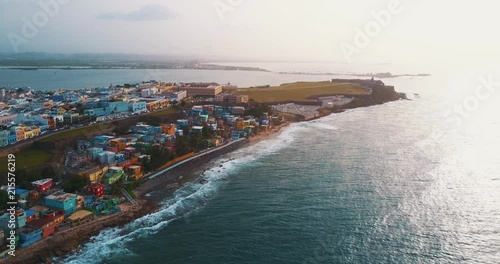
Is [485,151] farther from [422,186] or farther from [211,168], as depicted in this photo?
[211,168]

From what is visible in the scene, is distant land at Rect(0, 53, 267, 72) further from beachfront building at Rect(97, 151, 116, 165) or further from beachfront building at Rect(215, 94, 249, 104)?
beachfront building at Rect(97, 151, 116, 165)

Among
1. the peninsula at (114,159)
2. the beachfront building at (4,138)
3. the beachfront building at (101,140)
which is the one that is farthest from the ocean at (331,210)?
the beachfront building at (4,138)

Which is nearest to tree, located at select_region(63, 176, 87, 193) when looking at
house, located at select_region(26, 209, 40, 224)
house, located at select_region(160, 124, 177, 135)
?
house, located at select_region(26, 209, 40, 224)

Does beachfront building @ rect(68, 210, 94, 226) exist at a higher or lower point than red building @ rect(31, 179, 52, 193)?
lower

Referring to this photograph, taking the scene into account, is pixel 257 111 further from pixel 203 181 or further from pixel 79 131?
pixel 203 181

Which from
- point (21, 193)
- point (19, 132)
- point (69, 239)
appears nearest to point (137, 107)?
point (19, 132)

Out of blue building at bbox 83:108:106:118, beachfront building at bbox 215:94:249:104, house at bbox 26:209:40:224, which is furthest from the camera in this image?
beachfront building at bbox 215:94:249:104

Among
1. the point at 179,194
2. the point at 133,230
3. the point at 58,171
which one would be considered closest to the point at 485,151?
the point at 179,194
